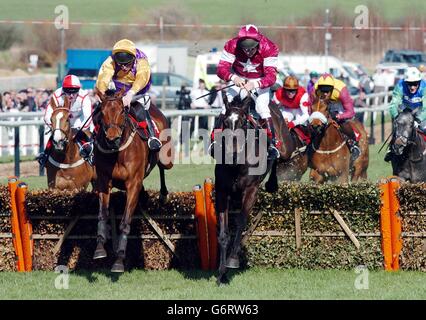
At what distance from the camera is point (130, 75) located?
11070 mm

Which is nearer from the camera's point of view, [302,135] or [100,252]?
[100,252]

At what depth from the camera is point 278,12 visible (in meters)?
34.5

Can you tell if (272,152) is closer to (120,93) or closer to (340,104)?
(120,93)

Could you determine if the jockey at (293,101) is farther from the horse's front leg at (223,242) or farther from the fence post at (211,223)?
the horse's front leg at (223,242)

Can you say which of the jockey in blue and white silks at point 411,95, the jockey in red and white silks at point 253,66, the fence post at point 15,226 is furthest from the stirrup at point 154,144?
the jockey in blue and white silks at point 411,95

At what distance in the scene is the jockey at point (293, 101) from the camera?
14438mm

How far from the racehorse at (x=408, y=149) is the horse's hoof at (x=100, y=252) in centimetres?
453

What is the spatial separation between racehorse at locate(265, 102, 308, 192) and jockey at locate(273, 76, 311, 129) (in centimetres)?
26

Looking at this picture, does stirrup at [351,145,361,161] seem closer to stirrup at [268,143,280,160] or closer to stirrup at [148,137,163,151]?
stirrup at [268,143,280,160]

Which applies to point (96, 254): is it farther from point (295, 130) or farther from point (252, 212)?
point (295, 130)

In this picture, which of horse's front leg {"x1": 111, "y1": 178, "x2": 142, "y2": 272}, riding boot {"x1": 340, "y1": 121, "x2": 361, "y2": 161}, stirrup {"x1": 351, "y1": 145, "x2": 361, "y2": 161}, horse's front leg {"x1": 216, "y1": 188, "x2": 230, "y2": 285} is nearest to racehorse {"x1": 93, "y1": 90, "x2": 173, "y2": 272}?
horse's front leg {"x1": 111, "y1": 178, "x2": 142, "y2": 272}

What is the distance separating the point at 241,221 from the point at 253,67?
170 centimetres

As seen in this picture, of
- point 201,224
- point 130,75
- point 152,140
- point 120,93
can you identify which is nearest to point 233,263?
point 201,224

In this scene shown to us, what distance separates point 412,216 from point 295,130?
4.26 meters
